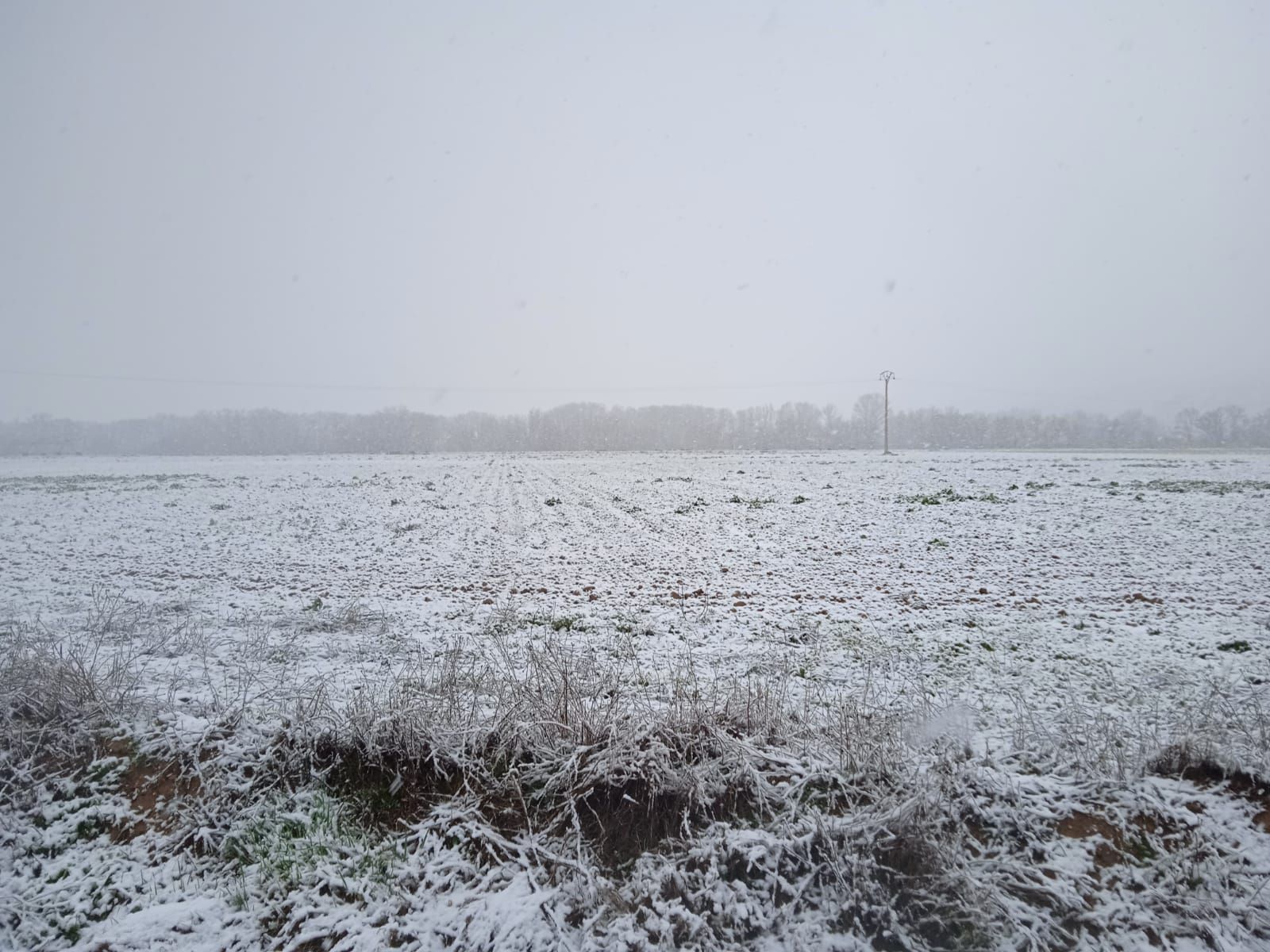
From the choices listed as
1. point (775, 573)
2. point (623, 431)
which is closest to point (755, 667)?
point (775, 573)

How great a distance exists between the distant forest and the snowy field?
9354cm

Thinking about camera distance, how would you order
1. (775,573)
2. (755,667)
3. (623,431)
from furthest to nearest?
1. (623,431)
2. (775,573)
3. (755,667)

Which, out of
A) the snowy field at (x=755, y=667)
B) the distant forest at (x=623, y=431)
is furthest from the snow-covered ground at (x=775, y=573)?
the distant forest at (x=623, y=431)

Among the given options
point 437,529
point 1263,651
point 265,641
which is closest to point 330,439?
point 437,529

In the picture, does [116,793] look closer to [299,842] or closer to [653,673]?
[299,842]

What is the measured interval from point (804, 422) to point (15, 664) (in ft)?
402

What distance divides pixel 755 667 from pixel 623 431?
116681 mm

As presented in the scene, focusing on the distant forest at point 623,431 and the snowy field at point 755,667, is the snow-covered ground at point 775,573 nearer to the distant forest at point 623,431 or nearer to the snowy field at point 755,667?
the snowy field at point 755,667

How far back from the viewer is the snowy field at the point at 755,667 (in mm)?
4000

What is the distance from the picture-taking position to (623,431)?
123 m

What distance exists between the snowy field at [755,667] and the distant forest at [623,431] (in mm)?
93540

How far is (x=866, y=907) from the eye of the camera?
401cm

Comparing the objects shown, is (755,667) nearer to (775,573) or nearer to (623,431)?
(775,573)

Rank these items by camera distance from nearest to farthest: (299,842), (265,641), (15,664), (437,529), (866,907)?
(866,907) < (299,842) < (15,664) < (265,641) < (437,529)
